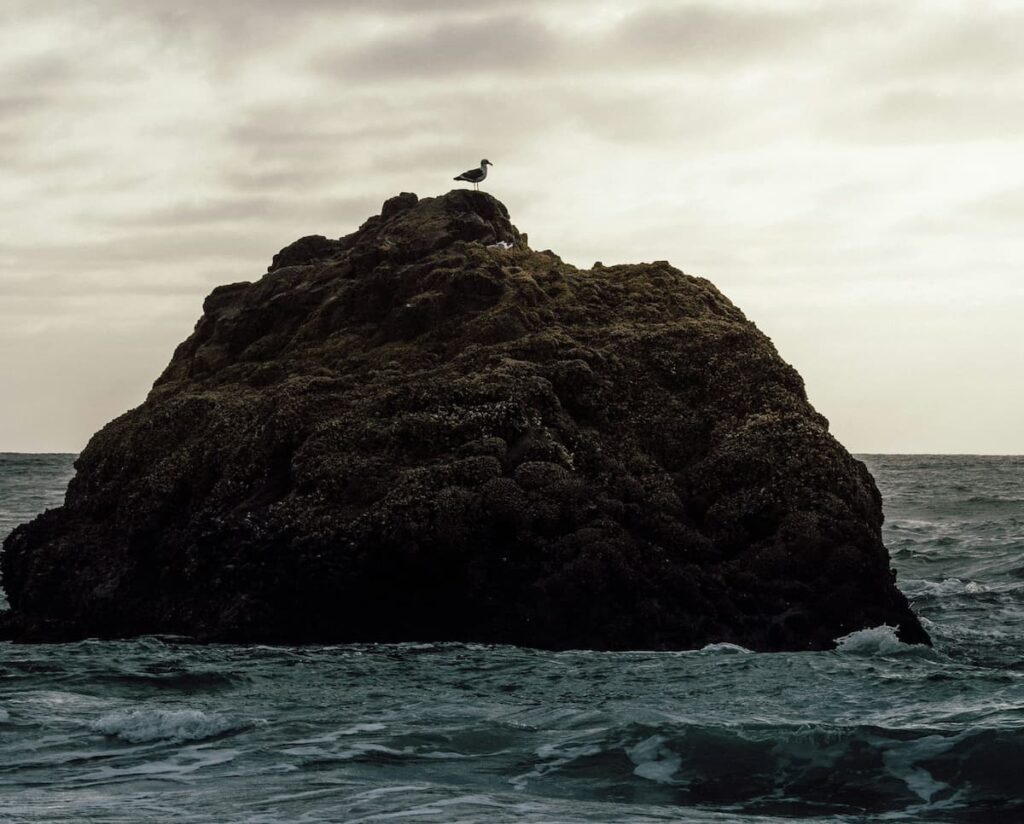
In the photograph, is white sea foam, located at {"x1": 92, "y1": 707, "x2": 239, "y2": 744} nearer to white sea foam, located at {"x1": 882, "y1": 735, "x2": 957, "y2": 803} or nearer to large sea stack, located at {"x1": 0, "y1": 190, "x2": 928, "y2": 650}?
large sea stack, located at {"x1": 0, "y1": 190, "x2": 928, "y2": 650}

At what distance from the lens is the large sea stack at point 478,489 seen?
2056 cm

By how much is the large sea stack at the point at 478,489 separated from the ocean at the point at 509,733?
0.80 m

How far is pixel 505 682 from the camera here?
18.1m

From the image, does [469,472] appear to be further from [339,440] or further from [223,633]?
[223,633]

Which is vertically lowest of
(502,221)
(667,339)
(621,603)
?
(621,603)

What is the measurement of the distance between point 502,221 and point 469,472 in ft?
40.0

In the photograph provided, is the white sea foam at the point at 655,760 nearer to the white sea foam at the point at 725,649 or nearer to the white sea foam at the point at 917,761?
the white sea foam at the point at 917,761

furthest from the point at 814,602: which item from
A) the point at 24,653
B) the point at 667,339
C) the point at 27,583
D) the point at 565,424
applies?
the point at 27,583

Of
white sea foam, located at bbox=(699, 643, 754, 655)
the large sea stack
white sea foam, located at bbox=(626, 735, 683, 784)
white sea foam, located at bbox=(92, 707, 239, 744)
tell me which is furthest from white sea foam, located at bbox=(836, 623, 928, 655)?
white sea foam, located at bbox=(92, 707, 239, 744)

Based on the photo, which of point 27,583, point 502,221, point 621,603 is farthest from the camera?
point 502,221

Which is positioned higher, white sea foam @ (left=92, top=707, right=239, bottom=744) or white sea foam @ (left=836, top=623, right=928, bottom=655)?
white sea foam @ (left=836, top=623, right=928, bottom=655)

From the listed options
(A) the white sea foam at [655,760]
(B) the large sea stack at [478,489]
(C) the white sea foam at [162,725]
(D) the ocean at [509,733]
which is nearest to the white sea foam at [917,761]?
(D) the ocean at [509,733]

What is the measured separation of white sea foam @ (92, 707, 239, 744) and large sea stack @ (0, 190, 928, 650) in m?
4.81

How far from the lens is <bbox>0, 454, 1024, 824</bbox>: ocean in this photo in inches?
510
